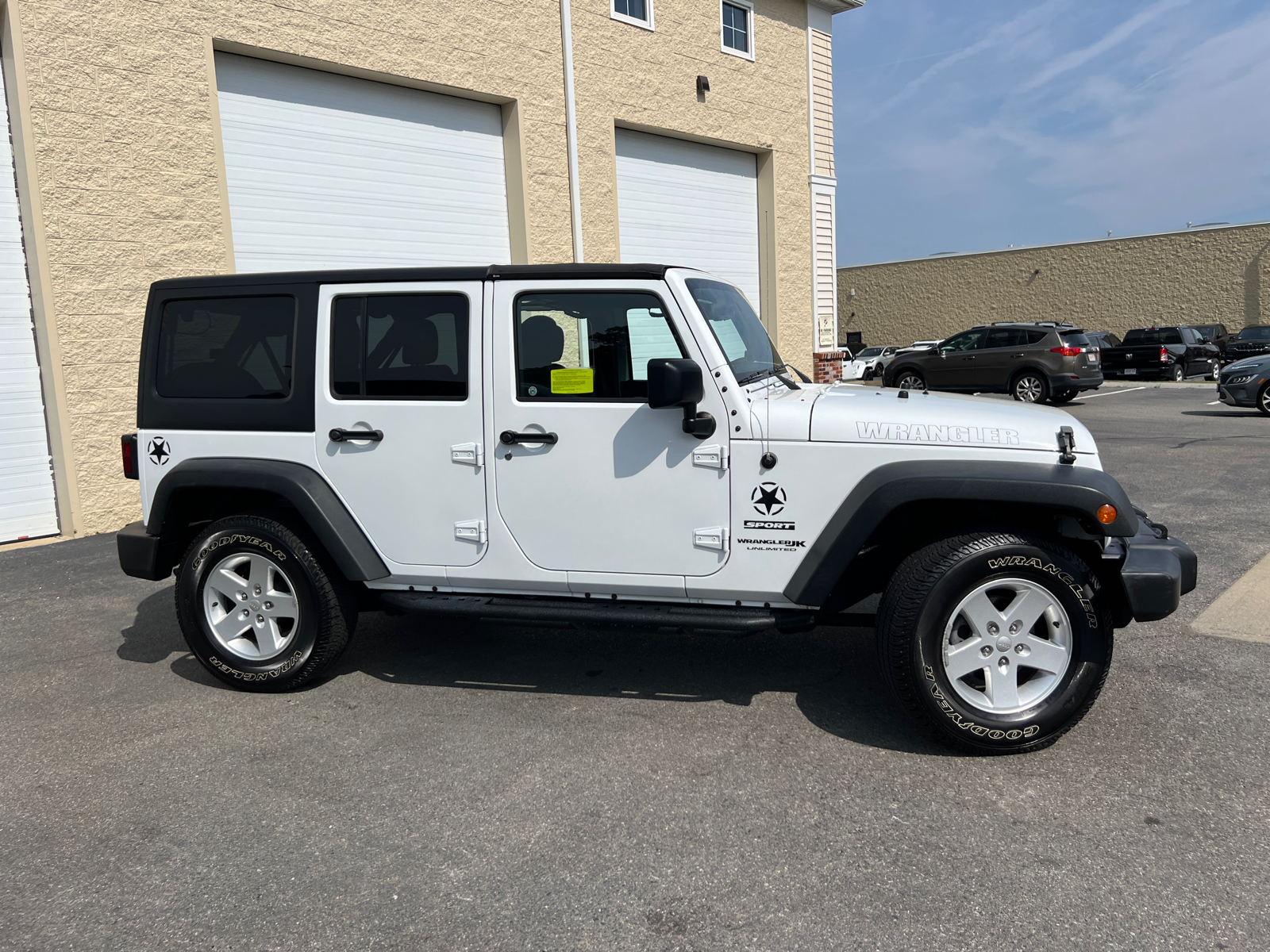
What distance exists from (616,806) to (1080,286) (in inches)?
1581

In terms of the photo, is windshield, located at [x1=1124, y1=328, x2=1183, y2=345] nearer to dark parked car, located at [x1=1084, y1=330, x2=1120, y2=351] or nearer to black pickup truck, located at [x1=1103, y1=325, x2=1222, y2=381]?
black pickup truck, located at [x1=1103, y1=325, x2=1222, y2=381]

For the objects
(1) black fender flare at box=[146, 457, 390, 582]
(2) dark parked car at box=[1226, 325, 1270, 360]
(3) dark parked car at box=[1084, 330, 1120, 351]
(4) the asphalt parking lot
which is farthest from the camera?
(3) dark parked car at box=[1084, 330, 1120, 351]

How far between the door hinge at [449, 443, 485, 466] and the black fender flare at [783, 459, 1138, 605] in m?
1.50

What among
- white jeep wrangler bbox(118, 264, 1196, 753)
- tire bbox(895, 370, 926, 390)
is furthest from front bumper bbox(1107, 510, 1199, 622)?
tire bbox(895, 370, 926, 390)

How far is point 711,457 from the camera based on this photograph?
3793mm

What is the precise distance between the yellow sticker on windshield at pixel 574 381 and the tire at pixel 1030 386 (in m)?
16.7

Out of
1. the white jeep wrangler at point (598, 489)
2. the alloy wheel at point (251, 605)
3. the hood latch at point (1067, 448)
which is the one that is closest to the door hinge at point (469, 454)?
the white jeep wrangler at point (598, 489)

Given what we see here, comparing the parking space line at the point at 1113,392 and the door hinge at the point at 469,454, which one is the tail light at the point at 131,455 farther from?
the parking space line at the point at 1113,392

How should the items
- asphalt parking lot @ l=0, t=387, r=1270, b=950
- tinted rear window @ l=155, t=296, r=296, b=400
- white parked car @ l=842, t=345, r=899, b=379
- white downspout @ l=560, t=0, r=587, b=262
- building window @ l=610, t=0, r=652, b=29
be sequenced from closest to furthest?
asphalt parking lot @ l=0, t=387, r=1270, b=950 → tinted rear window @ l=155, t=296, r=296, b=400 → white downspout @ l=560, t=0, r=587, b=262 → building window @ l=610, t=0, r=652, b=29 → white parked car @ l=842, t=345, r=899, b=379

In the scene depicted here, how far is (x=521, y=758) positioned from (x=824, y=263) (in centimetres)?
1412

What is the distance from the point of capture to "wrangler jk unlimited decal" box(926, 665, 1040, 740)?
3.50 metres

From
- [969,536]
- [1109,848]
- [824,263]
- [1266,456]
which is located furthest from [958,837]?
[824,263]

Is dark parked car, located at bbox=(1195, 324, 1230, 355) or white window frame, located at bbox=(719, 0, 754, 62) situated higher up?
white window frame, located at bbox=(719, 0, 754, 62)

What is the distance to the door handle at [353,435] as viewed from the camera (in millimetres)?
4168
